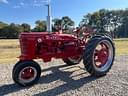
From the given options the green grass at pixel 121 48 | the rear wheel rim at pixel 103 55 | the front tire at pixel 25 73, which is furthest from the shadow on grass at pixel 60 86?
the green grass at pixel 121 48

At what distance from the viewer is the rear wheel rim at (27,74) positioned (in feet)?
24.0

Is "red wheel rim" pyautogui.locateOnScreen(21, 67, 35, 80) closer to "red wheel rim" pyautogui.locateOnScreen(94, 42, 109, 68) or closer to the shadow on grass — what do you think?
→ the shadow on grass

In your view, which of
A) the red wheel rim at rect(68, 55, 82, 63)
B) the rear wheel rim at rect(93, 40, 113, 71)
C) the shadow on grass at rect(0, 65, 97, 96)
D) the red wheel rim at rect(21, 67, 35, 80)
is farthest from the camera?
the red wheel rim at rect(68, 55, 82, 63)

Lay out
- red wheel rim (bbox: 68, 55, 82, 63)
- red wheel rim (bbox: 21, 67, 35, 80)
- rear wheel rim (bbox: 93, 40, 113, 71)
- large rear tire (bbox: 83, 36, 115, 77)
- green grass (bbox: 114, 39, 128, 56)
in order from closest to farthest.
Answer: red wheel rim (bbox: 21, 67, 35, 80)
large rear tire (bbox: 83, 36, 115, 77)
rear wheel rim (bbox: 93, 40, 113, 71)
red wheel rim (bbox: 68, 55, 82, 63)
green grass (bbox: 114, 39, 128, 56)

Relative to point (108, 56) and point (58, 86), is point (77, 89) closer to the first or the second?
point (58, 86)

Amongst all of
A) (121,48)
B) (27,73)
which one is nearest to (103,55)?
(27,73)

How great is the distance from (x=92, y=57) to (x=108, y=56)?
3.90 feet

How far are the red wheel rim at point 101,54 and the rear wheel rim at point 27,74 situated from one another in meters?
2.14

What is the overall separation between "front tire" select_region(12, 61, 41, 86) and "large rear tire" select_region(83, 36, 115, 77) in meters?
1.53

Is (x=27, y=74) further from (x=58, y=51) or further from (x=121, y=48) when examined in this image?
(x=121, y=48)

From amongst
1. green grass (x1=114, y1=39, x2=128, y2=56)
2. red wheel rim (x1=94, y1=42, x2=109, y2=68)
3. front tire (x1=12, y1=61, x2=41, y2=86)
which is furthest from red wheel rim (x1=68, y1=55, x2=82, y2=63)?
green grass (x1=114, y1=39, x2=128, y2=56)

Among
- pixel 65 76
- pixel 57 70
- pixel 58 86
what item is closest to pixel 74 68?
pixel 57 70

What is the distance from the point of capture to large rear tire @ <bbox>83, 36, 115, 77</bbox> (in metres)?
7.91

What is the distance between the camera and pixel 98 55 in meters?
8.64
